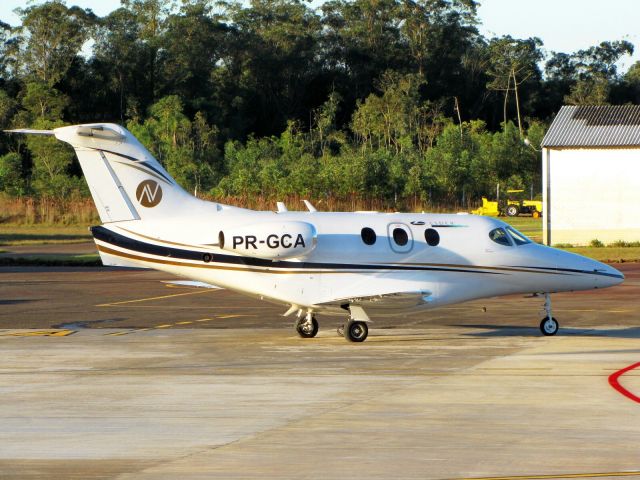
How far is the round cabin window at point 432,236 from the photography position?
24.5m

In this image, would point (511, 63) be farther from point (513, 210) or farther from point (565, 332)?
point (565, 332)

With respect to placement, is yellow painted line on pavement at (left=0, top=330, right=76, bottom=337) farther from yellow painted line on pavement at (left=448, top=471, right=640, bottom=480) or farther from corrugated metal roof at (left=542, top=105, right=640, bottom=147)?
corrugated metal roof at (left=542, top=105, right=640, bottom=147)

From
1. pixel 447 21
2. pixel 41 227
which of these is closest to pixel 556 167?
pixel 41 227

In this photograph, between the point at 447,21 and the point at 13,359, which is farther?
the point at 447,21

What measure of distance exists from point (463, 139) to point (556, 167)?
137 ft

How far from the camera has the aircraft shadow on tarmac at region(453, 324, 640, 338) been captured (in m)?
25.2

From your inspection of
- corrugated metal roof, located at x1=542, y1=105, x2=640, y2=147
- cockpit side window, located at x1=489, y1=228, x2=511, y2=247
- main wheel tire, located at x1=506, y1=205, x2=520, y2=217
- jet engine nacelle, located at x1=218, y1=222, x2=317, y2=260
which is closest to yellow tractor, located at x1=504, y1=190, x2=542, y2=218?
main wheel tire, located at x1=506, y1=205, x2=520, y2=217

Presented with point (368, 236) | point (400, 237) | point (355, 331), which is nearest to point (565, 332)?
point (400, 237)

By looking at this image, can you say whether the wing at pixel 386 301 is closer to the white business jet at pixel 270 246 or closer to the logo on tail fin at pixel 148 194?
the white business jet at pixel 270 246

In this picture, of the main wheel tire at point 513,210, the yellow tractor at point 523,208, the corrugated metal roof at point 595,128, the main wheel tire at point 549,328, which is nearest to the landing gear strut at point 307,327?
the main wheel tire at point 549,328

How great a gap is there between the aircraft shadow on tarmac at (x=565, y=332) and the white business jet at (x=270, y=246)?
1.72 m

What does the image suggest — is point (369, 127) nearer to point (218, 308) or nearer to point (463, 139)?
point (463, 139)

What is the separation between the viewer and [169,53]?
11962cm


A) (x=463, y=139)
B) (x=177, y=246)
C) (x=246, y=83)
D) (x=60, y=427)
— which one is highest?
(x=246, y=83)
